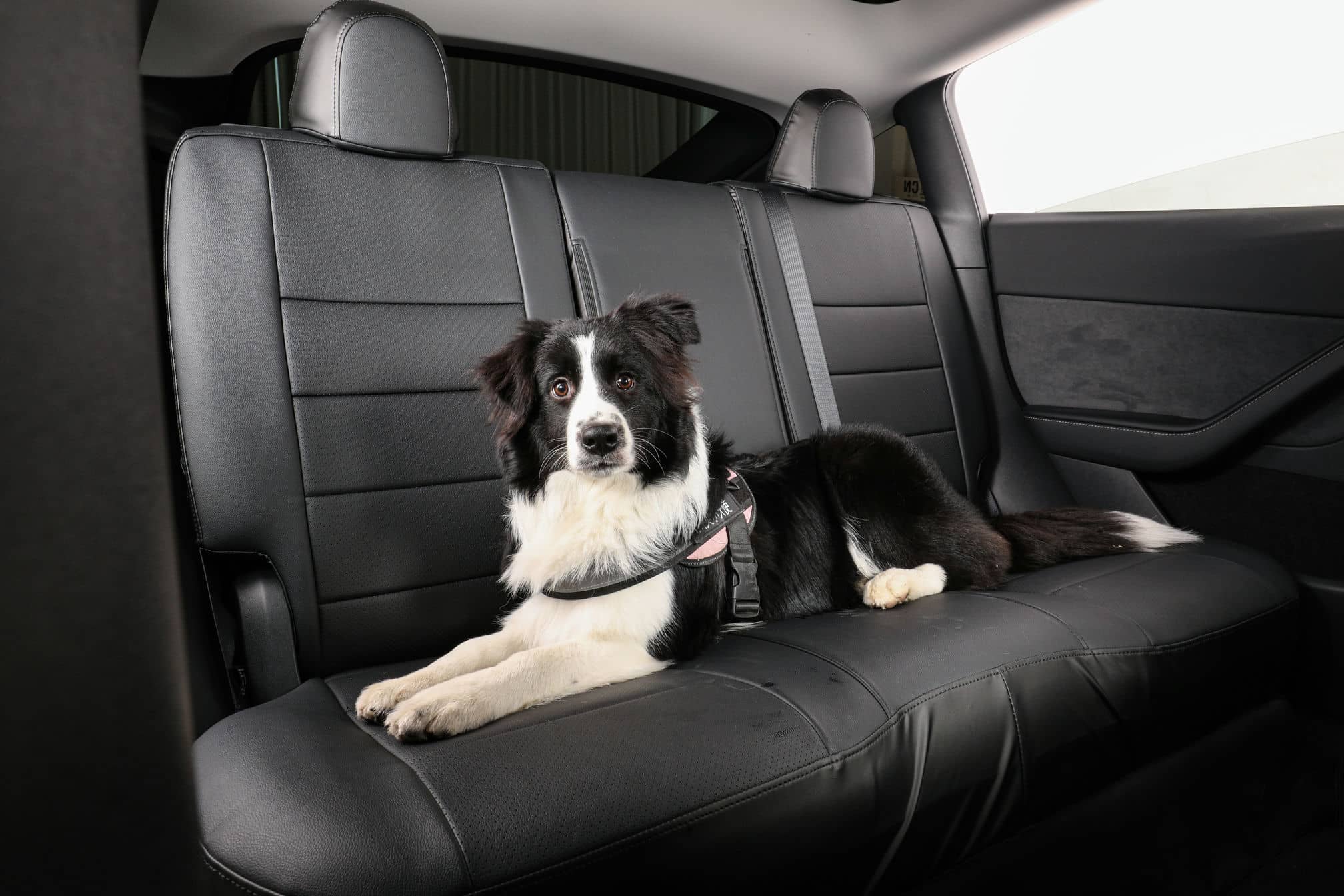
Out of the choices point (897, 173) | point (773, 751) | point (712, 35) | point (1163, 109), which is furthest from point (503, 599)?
point (897, 173)

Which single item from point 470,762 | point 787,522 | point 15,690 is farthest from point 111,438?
point 787,522

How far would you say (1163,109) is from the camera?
10.4 feet

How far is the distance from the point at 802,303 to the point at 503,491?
1232 mm

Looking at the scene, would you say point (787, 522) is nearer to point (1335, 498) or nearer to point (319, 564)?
point (319, 564)

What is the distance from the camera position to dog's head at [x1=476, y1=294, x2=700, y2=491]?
6.79 feet

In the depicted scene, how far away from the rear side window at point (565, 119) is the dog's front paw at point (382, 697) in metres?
3.80

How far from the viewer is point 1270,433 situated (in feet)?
8.91

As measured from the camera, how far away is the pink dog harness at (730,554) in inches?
81.0

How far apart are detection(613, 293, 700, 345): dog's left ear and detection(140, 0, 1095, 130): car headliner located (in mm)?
1196

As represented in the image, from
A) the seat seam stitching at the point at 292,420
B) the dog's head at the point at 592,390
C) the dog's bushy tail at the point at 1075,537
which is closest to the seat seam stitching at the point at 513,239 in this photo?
the dog's head at the point at 592,390

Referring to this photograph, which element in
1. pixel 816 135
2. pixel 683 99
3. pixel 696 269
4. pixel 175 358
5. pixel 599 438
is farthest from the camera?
pixel 683 99

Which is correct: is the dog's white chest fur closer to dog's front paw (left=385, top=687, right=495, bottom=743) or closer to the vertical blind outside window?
dog's front paw (left=385, top=687, right=495, bottom=743)

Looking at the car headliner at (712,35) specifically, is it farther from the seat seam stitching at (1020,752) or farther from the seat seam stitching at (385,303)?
the seat seam stitching at (1020,752)

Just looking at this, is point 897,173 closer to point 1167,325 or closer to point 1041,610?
point 1167,325
